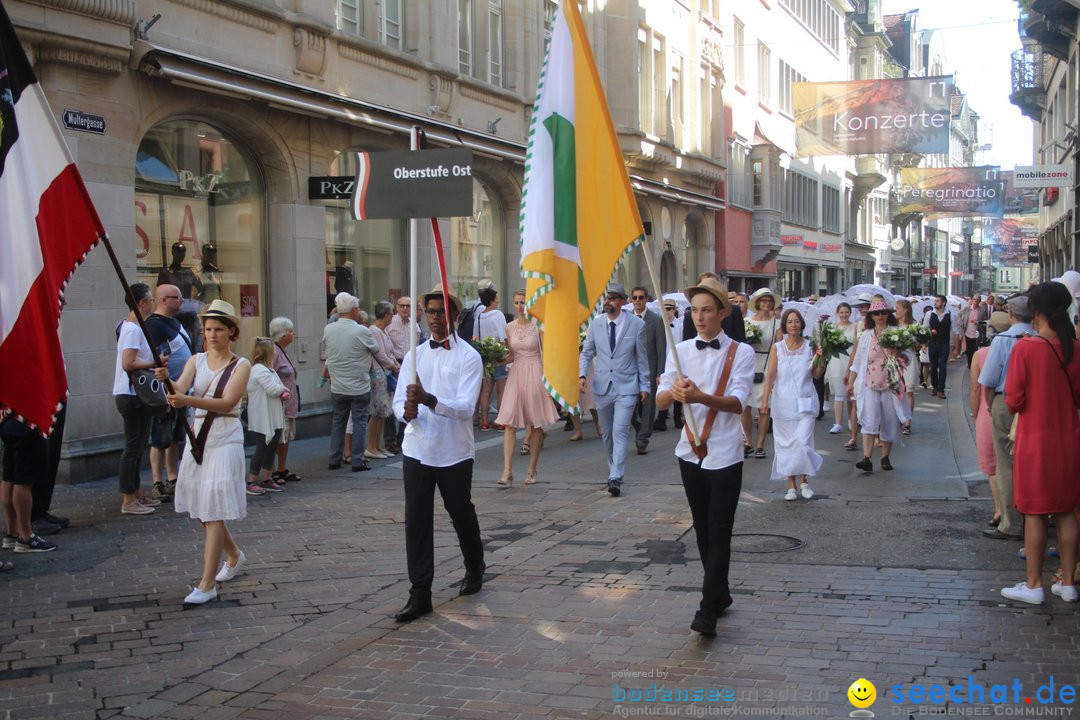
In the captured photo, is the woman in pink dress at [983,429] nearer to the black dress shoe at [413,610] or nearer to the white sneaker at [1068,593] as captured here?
the white sneaker at [1068,593]

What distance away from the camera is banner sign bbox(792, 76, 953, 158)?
2491cm

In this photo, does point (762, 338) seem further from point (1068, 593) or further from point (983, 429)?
point (1068, 593)

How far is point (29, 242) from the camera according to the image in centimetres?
617

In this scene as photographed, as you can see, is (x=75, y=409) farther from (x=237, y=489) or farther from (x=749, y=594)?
(x=749, y=594)

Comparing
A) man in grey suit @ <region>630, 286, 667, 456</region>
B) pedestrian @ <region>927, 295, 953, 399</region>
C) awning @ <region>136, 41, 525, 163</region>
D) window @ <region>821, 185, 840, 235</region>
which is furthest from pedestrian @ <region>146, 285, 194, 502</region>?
window @ <region>821, 185, 840, 235</region>

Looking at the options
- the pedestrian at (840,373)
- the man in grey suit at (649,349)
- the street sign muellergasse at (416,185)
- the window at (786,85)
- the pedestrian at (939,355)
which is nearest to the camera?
the street sign muellergasse at (416,185)

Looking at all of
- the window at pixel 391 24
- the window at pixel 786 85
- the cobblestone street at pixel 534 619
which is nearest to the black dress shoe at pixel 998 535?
the cobblestone street at pixel 534 619

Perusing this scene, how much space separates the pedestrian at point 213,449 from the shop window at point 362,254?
10.2 meters

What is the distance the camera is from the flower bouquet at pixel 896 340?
Result: 1284 cm

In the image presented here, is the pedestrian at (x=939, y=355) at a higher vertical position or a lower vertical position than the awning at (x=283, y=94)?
lower

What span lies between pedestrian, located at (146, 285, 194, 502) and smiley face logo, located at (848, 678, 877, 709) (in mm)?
6940

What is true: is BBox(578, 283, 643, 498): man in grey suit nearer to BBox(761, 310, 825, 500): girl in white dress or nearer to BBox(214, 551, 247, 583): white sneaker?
BBox(761, 310, 825, 500): girl in white dress

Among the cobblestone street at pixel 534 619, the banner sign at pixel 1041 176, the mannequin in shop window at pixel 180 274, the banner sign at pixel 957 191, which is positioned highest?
the banner sign at pixel 957 191

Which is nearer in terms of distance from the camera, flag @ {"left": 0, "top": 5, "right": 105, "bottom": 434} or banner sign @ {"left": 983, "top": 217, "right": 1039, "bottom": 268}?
flag @ {"left": 0, "top": 5, "right": 105, "bottom": 434}
